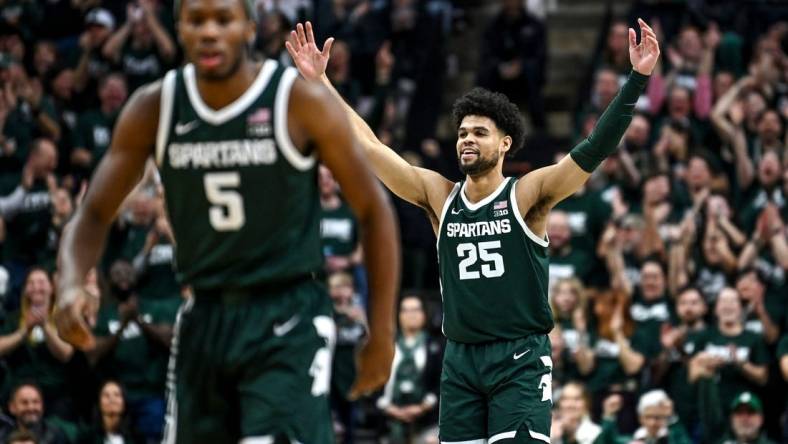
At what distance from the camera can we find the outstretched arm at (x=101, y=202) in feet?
17.7

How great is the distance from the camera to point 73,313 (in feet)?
17.4

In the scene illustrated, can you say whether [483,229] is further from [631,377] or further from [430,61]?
[430,61]

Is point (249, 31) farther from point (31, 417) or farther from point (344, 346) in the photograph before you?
point (344, 346)

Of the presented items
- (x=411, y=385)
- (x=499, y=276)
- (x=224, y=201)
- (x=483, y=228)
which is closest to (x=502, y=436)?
(x=499, y=276)

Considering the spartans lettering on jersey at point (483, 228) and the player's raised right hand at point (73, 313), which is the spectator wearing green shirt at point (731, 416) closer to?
the spartans lettering on jersey at point (483, 228)

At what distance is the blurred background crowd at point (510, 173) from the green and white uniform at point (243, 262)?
7056 mm

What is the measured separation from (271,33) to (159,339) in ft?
16.3

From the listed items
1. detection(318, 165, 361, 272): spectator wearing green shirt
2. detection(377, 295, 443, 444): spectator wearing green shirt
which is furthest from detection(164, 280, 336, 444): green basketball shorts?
detection(318, 165, 361, 272): spectator wearing green shirt

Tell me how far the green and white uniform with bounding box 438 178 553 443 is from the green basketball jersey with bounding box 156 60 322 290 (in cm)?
256

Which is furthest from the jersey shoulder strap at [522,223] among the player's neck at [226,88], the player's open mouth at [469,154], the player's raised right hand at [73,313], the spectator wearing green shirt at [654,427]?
the spectator wearing green shirt at [654,427]

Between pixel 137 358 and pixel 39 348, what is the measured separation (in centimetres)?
88

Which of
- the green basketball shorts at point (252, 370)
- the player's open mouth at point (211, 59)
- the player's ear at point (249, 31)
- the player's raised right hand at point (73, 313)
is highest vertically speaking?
the player's ear at point (249, 31)

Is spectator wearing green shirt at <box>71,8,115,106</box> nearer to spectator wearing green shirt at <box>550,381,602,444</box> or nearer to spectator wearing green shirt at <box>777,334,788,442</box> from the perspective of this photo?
spectator wearing green shirt at <box>550,381,602,444</box>

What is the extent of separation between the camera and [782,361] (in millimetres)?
12945
